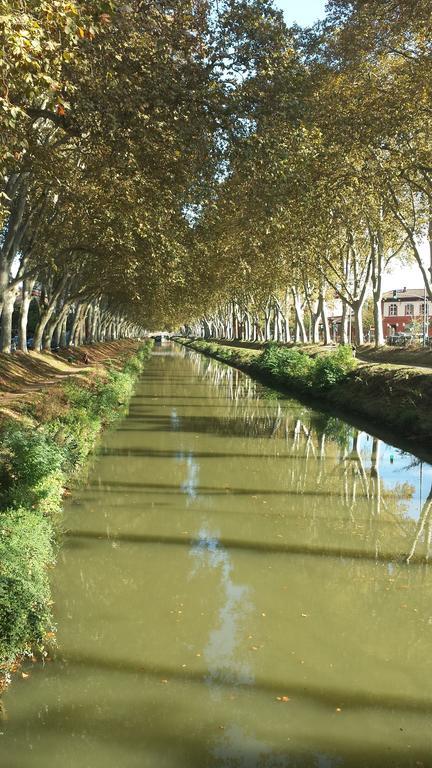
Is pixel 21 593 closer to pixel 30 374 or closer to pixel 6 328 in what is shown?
pixel 30 374

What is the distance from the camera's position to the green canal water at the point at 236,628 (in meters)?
5.20

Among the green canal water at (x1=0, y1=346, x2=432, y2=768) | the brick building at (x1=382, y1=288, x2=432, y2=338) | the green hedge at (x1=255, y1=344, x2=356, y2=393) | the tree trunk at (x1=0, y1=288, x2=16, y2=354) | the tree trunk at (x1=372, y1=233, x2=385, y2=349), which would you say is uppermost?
the brick building at (x1=382, y1=288, x2=432, y2=338)

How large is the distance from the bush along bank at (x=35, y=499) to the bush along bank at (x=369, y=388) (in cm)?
917

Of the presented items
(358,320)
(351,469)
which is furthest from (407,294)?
(351,469)

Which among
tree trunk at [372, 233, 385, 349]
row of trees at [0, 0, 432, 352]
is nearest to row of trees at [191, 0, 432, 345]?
row of trees at [0, 0, 432, 352]

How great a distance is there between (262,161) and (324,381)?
18332 millimetres

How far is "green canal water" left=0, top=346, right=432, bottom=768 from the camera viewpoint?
5203 mm

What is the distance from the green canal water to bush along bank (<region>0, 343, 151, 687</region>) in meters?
0.38

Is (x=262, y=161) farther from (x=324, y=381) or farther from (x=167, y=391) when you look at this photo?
(x=167, y=391)

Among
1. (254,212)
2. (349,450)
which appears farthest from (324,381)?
(254,212)

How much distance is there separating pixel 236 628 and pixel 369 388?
19336 mm

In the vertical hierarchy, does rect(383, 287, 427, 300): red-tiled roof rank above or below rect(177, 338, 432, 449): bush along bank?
above

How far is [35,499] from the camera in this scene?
995 centimetres

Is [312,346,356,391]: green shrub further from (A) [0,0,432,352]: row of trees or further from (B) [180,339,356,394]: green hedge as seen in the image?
(A) [0,0,432,352]: row of trees
